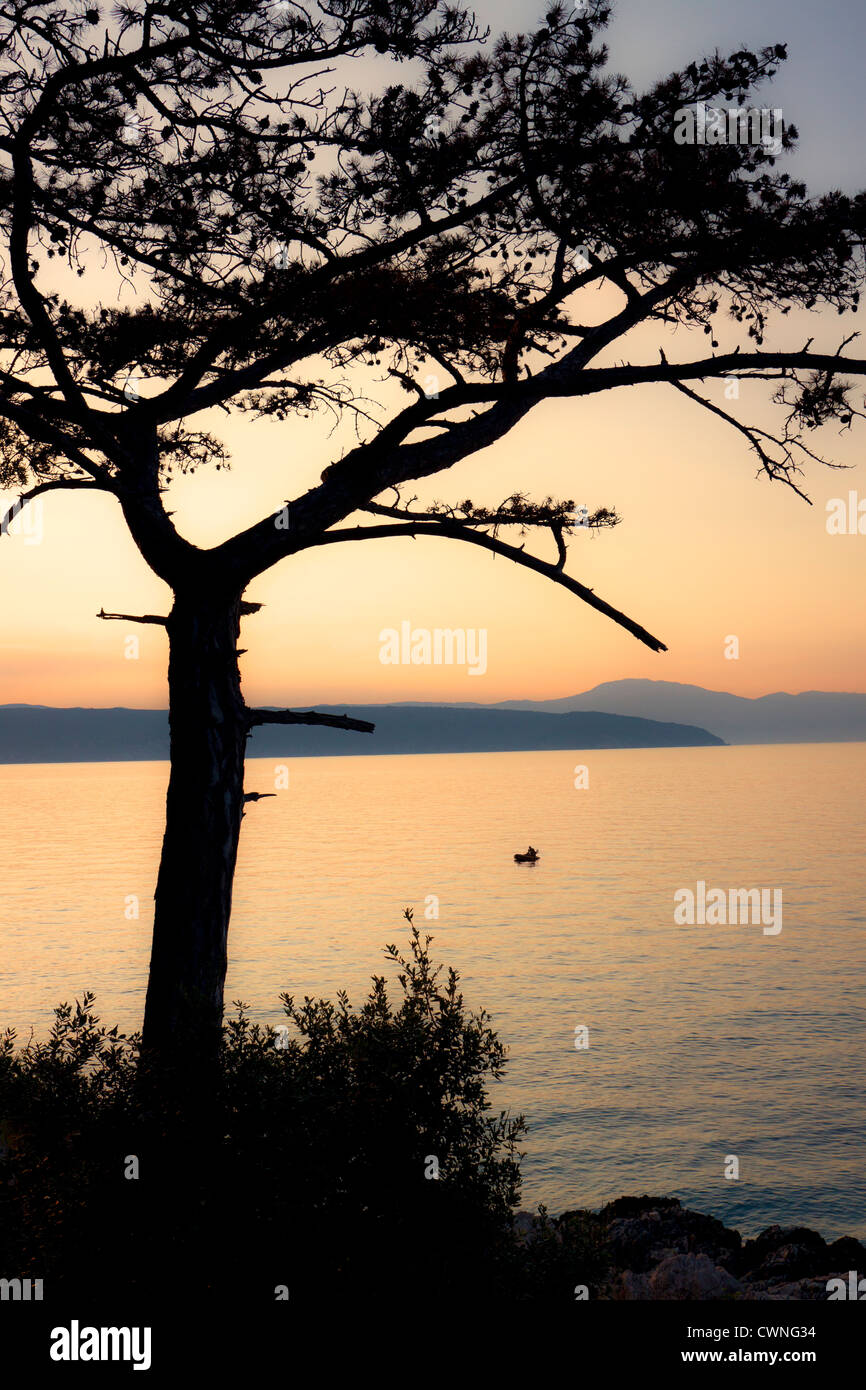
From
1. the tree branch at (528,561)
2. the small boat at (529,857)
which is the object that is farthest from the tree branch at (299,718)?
the small boat at (529,857)

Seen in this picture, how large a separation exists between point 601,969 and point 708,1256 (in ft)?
75.4

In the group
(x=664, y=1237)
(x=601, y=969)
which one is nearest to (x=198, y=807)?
(x=664, y=1237)

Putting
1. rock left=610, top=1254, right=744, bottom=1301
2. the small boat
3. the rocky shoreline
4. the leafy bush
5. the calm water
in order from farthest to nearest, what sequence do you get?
1. the small boat
2. the calm water
3. the rocky shoreline
4. rock left=610, top=1254, right=744, bottom=1301
5. the leafy bush

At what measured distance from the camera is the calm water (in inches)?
731

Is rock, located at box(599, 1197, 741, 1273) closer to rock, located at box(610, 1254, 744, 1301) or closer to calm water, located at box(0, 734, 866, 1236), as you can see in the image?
rock, located at box(610, 1254, 744, 1301)

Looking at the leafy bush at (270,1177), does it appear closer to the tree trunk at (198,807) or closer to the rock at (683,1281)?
the tree trunk at (198,807)

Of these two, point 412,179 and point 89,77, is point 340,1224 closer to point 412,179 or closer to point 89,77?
point 412,179

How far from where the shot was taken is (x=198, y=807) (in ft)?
26.3

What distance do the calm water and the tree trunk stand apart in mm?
7446

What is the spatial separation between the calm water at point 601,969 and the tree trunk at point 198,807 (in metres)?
7.45

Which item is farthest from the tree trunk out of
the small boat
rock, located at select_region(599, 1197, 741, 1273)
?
the small boat

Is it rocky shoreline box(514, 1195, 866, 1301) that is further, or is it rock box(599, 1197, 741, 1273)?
rock box(599, 1197, 741, 1273)

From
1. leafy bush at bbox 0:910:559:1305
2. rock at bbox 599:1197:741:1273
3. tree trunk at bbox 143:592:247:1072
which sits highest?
tree trunk at bbox 143:592:247:1072
